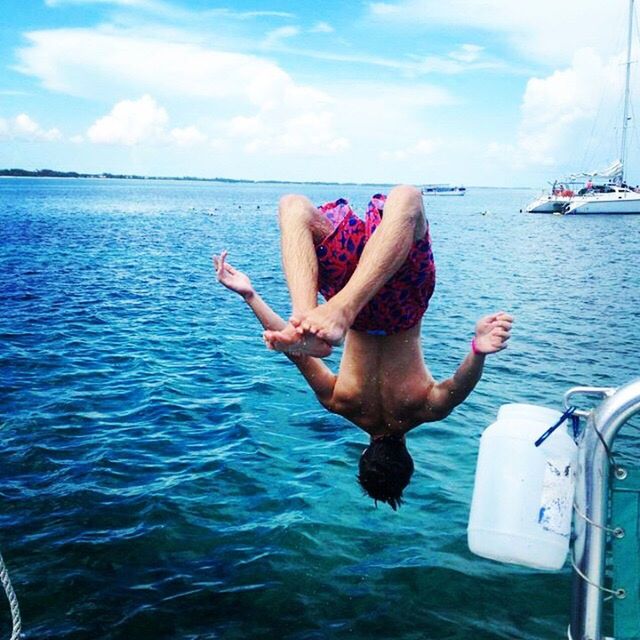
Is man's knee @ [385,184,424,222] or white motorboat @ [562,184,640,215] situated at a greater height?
white motorboat @ [562,184,640,215]

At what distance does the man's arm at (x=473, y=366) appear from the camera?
4168 mm

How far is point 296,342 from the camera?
3.72 m

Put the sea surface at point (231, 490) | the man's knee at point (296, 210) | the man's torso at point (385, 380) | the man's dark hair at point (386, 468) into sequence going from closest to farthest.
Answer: the man's knee at point (296, 210)
the man's torso at point (385, 380)
the man's dark hair at point (386, 468)
the sea surface at point (231, 490)

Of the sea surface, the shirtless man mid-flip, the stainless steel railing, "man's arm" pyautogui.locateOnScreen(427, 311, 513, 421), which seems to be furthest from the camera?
the sea surface

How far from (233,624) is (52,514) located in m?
2.95

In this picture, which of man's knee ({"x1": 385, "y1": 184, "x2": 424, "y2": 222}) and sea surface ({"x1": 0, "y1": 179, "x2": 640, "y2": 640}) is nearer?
man's knee ({"x1": 385, "y1": 184, "x2": 424, "y2": 222})

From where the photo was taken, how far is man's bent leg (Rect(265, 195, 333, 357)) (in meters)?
3.74

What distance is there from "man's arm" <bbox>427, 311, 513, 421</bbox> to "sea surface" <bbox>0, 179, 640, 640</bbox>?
Answer: 8.07 ft

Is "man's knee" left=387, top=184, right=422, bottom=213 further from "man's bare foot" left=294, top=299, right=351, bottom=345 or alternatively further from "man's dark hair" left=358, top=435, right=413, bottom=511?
"man's dark hair" left=358, top=435, right=413, bottom=511

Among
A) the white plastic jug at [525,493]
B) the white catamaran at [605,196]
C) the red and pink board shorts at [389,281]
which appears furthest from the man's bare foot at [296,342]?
the white catamaran at [605,196]

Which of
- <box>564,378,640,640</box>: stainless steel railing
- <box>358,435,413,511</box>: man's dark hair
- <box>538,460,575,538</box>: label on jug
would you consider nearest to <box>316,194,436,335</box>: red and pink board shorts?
<box>358,435,413,511</box>: man's dark hair

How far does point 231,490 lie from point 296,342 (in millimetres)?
5708

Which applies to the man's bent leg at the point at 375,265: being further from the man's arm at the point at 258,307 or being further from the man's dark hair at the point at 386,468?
the man's dark hair at the point at 386,468

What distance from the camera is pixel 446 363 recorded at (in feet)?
53.8
